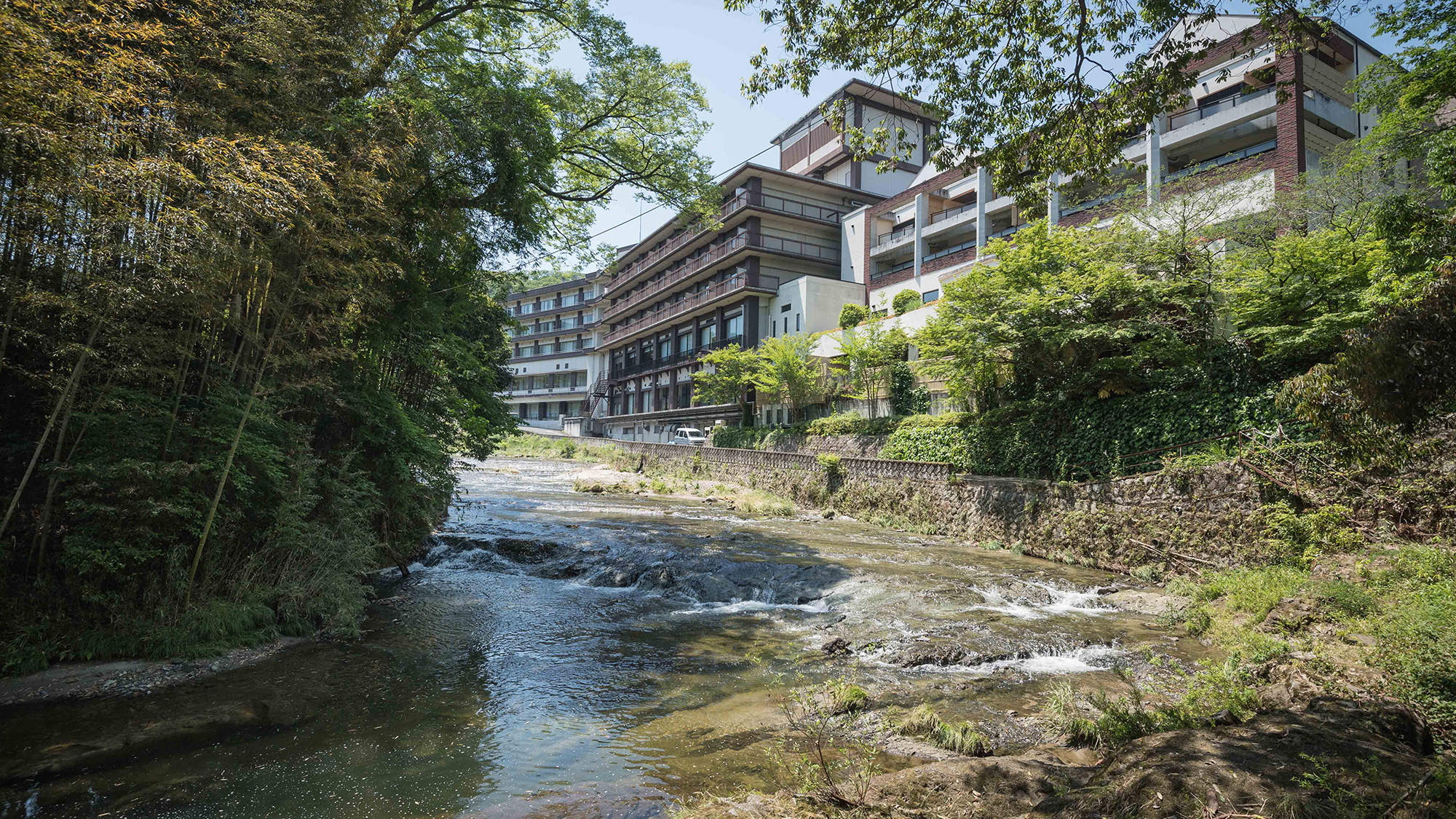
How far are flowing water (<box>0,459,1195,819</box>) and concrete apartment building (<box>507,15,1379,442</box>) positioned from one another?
6300 mm

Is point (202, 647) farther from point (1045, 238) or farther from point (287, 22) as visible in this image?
point (1045, 238)

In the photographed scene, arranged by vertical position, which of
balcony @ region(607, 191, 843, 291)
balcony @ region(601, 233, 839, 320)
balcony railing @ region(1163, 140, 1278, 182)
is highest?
balcony @ region(607, 191, 843, 291)

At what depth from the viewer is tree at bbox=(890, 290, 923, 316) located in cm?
2683

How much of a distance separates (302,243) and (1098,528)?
14.7 meters

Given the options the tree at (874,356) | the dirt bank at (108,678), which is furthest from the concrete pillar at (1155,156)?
the dirt bank at (108,678)

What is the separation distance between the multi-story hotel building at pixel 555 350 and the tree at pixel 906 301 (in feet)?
127

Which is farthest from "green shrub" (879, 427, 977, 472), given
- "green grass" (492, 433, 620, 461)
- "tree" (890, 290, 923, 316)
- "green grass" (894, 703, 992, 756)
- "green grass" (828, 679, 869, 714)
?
"green grass" (492, 433, 620, 461)

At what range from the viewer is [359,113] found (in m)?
8.38

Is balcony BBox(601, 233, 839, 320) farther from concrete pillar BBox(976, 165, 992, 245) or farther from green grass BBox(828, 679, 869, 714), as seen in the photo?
green grass BBox(828, 679, 869, 714)

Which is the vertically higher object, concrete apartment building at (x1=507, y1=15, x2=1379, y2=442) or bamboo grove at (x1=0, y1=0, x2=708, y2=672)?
concrete apartment building at (x1=507, y1=15, x2=1379, y2=442)

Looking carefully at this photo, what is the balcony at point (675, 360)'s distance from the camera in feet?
128

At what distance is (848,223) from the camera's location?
36.4m

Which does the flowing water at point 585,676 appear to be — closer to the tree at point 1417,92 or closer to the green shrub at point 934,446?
the green shrub at point 934,446

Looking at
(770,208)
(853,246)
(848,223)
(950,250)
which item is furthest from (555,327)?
(950,250)
